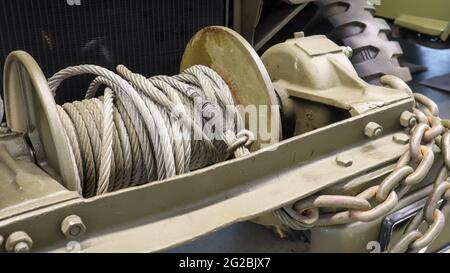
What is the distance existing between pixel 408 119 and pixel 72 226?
1.01 m

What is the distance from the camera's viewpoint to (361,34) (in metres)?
2.75

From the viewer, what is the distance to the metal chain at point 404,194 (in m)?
1.38

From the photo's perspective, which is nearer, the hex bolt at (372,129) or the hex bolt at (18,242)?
the hex bolt at (18,242)

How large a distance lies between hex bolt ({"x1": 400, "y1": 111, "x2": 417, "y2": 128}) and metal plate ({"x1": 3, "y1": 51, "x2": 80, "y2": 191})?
3.14 ft

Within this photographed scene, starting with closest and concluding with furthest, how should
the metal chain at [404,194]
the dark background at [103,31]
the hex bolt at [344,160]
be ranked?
the metal chain at [404,194], the hex bolt at [344,160], the dark background at [103,31]

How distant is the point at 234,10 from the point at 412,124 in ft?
4.87

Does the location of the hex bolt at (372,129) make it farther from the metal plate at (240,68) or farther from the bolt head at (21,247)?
the bolt head at (21,247)

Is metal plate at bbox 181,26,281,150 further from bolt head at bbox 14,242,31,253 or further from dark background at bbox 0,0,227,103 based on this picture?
dark background at bbox 0,0,227,103

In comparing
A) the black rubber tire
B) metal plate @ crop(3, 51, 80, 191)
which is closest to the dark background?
the black rubber tire

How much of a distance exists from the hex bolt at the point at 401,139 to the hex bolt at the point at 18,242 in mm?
1047

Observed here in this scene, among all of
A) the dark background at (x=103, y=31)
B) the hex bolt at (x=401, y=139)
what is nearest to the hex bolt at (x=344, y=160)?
the hex bolt at (x=401, y=139)

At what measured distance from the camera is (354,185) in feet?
4.74

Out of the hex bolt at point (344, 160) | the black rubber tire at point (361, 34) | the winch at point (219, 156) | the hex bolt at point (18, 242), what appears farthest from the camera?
the black rubber tire at point (361, 34)

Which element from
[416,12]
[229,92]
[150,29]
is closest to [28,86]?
[229,92]
